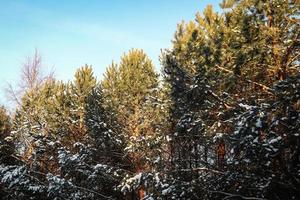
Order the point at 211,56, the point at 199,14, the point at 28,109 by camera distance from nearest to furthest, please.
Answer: the point at 211,56, the point at 199,14, the point at 28,109

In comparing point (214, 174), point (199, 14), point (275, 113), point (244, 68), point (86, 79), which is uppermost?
point (199, 14)

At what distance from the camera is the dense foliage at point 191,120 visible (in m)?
5.30

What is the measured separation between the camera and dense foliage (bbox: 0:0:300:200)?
530 centimetres

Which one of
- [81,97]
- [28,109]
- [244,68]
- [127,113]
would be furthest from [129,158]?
[28,109]

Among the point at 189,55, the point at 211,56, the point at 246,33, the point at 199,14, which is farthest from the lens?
the point at 199,14

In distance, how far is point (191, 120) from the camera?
680cm

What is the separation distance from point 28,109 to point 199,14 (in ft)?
34.6

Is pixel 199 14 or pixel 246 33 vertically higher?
pixel 199 14

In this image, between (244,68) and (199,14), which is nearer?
(244,68)

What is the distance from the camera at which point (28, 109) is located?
19.2 m

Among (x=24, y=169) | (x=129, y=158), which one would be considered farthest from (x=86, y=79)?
(x=24, y=169)

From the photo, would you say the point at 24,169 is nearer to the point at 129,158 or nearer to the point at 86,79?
the point at 129,158

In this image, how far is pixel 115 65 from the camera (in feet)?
58.1

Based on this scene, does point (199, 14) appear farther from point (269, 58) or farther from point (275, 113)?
point (275, 113)
